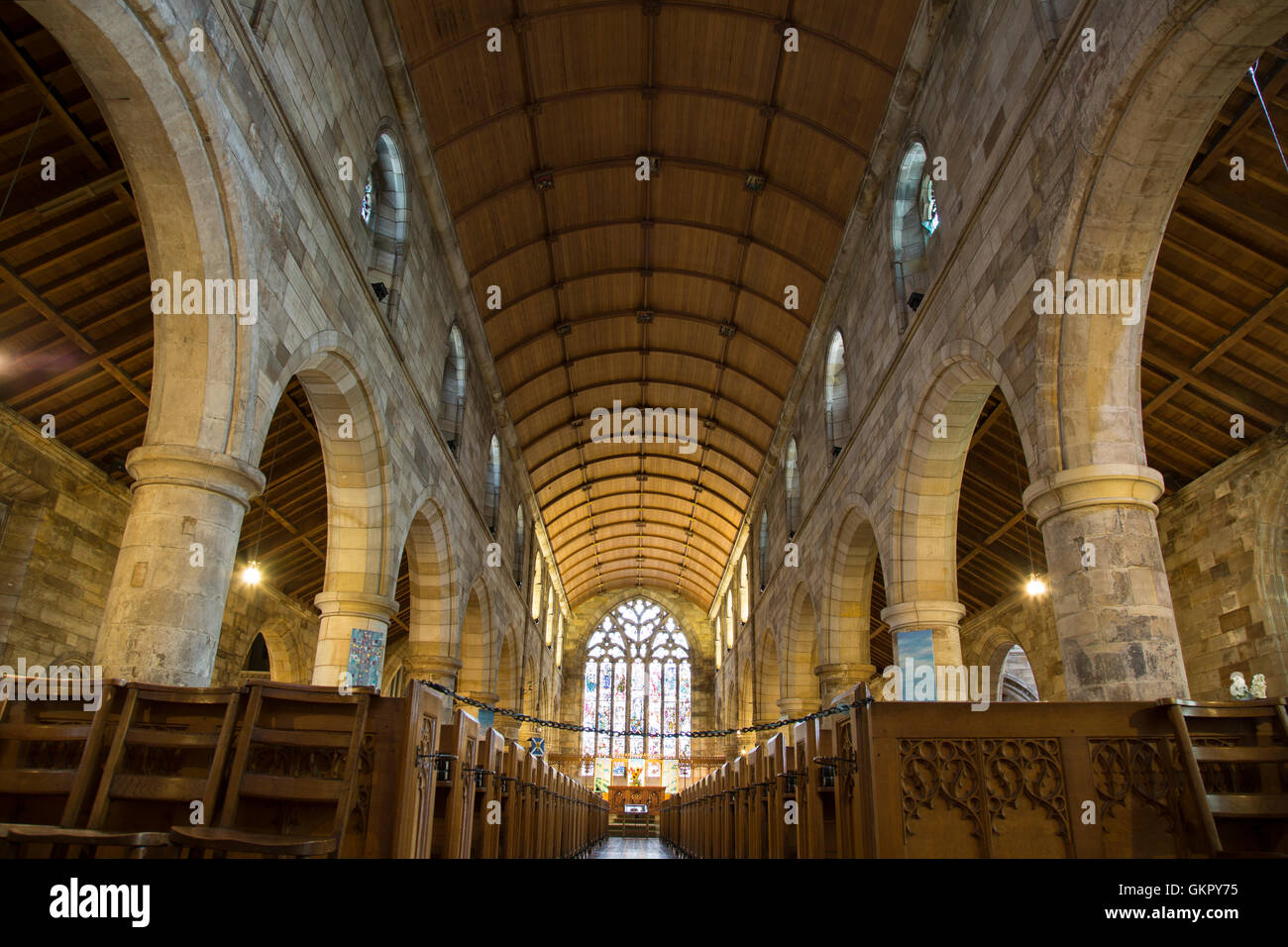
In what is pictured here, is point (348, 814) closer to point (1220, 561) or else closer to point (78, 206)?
point (78, 206)

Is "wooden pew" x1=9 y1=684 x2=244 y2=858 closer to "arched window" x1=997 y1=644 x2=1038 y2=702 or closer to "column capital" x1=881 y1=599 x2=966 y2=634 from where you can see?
"column capital" x1=881 y1=599 x2=966 y2=634

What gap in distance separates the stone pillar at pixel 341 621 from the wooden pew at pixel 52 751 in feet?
15.4

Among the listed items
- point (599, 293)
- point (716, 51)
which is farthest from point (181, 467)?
point (599, 293)

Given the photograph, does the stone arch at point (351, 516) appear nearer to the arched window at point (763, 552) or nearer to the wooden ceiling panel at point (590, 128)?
the wooden ceiling panel at point (590, 128)

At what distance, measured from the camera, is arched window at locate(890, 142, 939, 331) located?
963cm

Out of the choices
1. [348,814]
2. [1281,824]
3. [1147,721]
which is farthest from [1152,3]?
[348,814]

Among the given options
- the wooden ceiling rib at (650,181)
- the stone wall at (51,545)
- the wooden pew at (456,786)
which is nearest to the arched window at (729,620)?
the wooden ceiling rib at (650,181)

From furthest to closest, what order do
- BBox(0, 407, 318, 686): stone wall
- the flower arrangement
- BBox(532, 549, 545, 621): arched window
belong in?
1. BBox(532, 549, 545, 621): arched window
2. BBox(0, 407, 318, 686): stone wall
3. the flower arrangement

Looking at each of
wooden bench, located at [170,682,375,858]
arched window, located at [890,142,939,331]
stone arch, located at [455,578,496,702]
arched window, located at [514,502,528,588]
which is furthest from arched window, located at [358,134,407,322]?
arched window, located at [514,502,528,588]

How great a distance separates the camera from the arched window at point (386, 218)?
31.9 ft

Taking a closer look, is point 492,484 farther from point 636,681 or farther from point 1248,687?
point 636,681

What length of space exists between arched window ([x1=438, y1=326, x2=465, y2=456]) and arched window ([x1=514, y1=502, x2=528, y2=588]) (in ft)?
20.1
